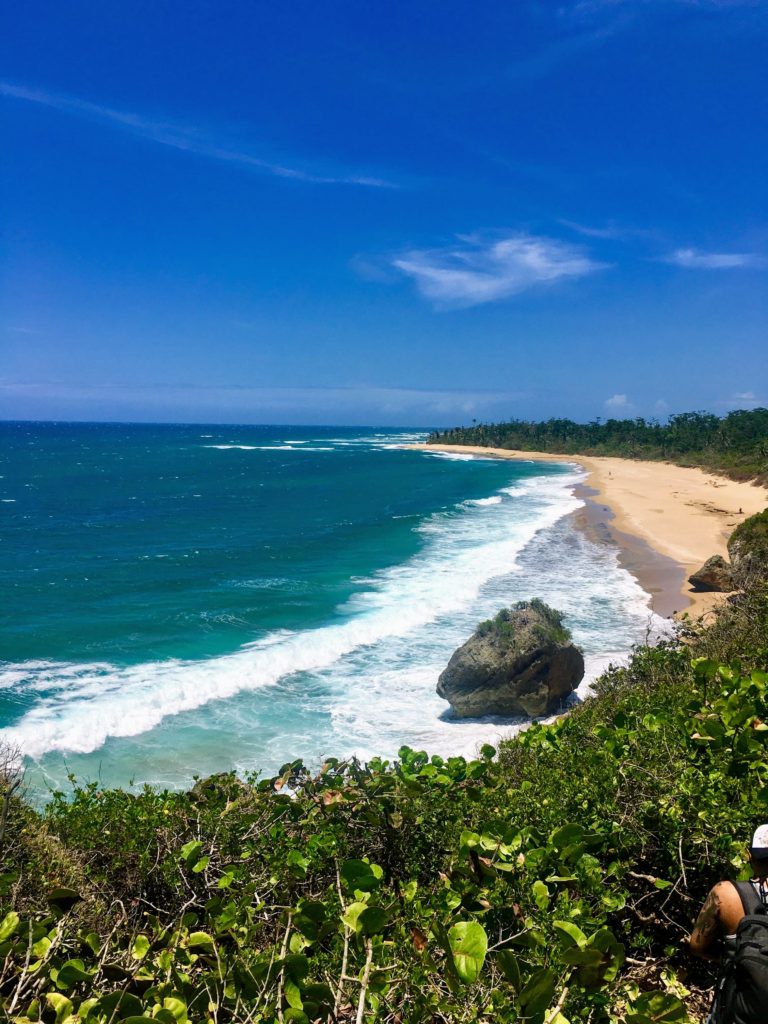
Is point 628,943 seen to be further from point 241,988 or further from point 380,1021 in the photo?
point 241,988

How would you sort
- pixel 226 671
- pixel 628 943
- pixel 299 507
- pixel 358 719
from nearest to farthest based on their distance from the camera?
pixel 628 943, pixel 358 719, pixel 226 671, pixel 299 507

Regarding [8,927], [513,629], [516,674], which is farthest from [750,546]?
[8,927]

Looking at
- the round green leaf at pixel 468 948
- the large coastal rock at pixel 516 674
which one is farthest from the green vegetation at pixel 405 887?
the large coastal rock at pixel 516 674

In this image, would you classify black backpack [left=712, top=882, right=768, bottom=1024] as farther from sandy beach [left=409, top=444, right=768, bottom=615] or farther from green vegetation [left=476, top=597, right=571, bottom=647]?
sandy beach [left=409, top=444, right=768, bottom=615]

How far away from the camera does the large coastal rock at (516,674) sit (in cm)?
1398

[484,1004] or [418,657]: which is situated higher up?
[484,1004]

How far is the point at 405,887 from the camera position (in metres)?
3.04

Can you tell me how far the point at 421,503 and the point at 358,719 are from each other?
37.5 m

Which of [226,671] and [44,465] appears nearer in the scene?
[226,671]

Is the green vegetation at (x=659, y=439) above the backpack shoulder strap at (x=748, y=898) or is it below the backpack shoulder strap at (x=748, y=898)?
above

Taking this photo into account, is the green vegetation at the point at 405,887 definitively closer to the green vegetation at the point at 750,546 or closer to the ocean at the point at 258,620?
the ocean at the point at 258,620

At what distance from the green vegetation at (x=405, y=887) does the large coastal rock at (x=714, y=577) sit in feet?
64.5

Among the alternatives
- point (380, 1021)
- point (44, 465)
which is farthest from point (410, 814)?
point (44, 465)

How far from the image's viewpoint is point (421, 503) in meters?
51.0
